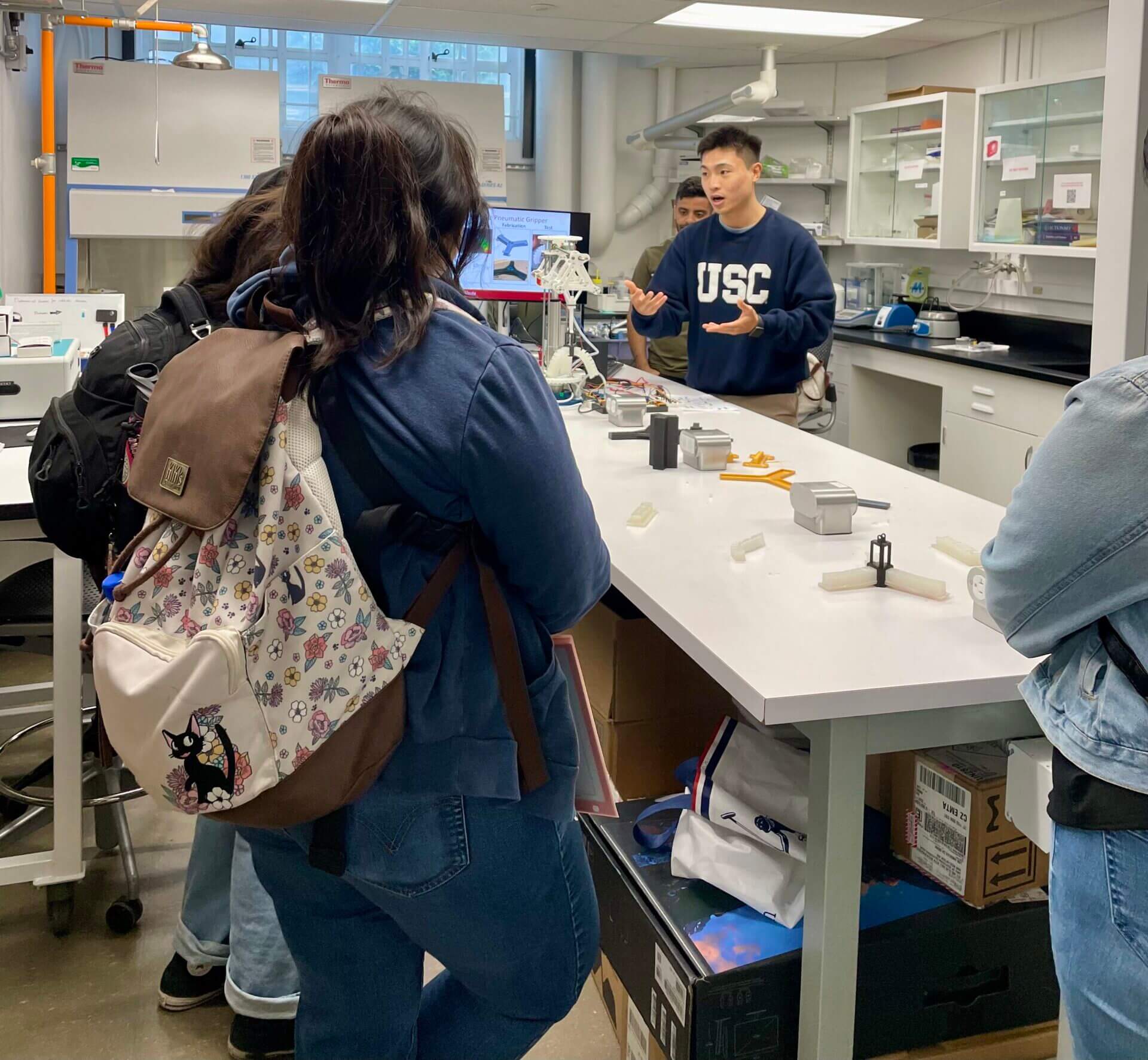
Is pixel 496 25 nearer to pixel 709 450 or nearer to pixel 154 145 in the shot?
pixel 154 145

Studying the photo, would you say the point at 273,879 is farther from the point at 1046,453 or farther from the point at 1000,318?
the point at 1000,318

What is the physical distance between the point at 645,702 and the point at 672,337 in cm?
297

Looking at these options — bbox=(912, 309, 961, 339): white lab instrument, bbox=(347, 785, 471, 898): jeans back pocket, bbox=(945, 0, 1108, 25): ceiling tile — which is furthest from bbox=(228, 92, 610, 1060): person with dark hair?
bbox=(912, 309, 961, 339): white lab instrument

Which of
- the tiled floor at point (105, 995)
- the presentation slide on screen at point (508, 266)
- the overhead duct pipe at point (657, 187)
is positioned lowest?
the tiled floor at point (105, 995)

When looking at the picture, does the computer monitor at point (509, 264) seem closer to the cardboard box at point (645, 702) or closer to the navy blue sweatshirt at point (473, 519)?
the cardboard box at point (645, 702)

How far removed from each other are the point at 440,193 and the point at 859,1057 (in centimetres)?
134

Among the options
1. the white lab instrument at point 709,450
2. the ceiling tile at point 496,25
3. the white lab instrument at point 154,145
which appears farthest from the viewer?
the white lab instrument at point 154,145

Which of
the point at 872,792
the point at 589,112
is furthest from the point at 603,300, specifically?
the point at 872,792

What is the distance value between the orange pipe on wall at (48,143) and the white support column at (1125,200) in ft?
14.1

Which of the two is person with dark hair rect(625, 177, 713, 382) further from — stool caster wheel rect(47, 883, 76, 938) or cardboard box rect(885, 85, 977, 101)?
stool caster wheel rect(47, 883, 76, 938)

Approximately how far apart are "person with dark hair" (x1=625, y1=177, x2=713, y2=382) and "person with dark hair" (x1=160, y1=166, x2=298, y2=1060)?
3.44 m

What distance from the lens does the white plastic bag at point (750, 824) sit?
5.66 feet

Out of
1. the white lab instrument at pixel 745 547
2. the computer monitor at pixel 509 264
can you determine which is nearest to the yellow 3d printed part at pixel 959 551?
the white lab instrument at pixel 745 547

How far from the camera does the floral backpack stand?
1082 mm
